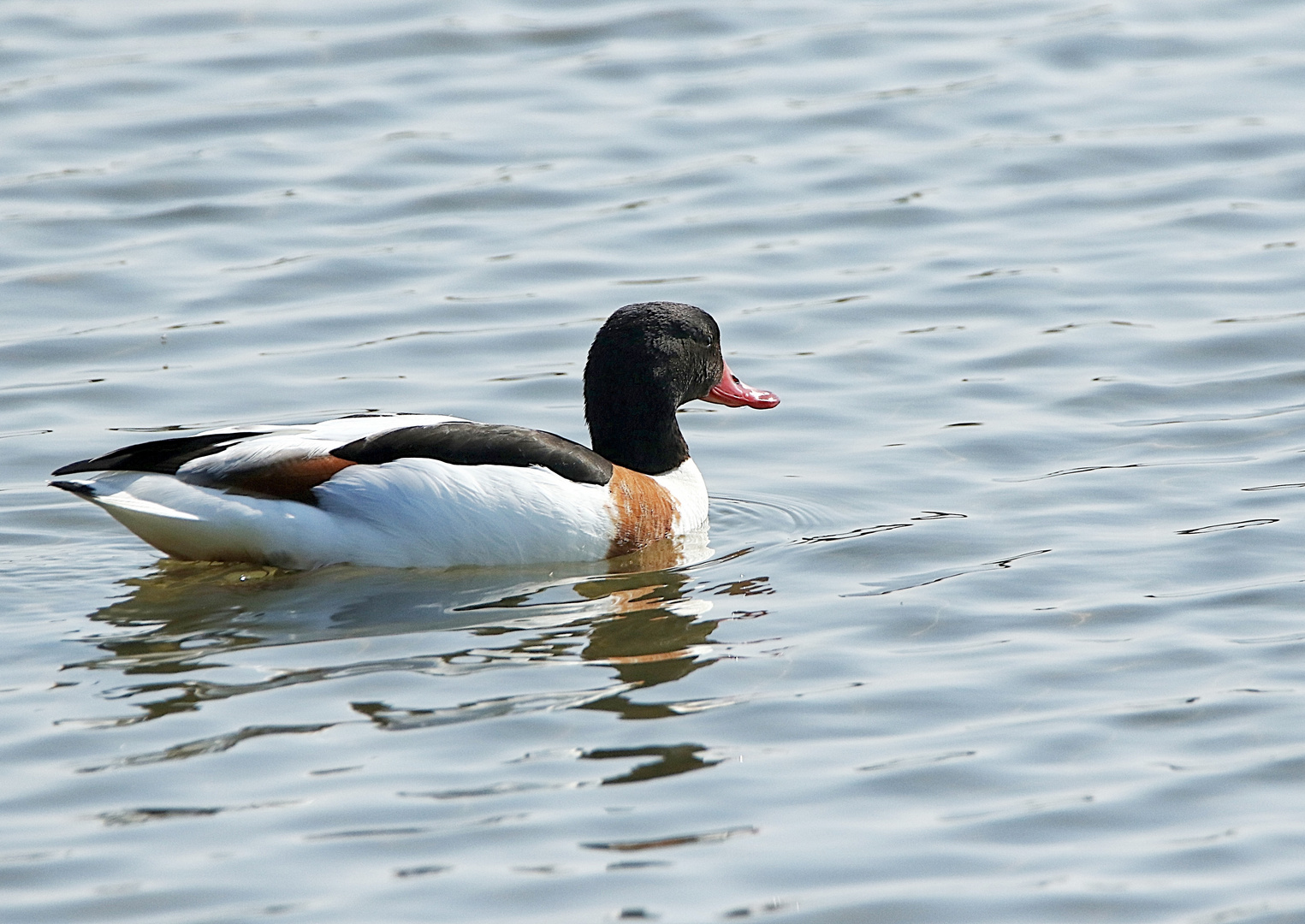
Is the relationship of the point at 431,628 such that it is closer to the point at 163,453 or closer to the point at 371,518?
the point at 371,518

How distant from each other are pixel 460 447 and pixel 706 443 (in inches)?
92.2

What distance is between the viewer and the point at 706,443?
10.4 meters

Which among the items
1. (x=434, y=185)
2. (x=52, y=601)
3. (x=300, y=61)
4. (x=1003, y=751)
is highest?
(x=300, y=61)

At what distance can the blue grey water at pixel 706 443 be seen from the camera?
5898 mm

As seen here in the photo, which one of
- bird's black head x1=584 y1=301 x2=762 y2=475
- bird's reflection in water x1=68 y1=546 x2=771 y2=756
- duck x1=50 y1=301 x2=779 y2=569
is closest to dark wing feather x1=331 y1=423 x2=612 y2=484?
duck x1=50 y1=301 x2=779 y2=569

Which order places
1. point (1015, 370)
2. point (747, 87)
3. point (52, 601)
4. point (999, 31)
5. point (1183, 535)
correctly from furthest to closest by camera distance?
1. point (999, 31)
2. point (747, 87)
3. point (1015, 370)
4. point (1183, 535)
5. point (52, 601)

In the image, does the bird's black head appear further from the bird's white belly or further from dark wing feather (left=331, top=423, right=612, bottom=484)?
the bird's white belly

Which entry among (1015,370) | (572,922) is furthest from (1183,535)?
(572,922)

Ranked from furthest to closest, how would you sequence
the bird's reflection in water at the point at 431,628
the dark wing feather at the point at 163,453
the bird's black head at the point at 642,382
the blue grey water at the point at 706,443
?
1. the bird's black head at the point at 642,382
2. the dark wing feather at the point at 163,453
3. the bird's reflection in water at the point at 431,628
4. the blue grey water at the point at 706,443

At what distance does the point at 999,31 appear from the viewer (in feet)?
54.6

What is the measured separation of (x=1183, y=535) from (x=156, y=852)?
4753 mm

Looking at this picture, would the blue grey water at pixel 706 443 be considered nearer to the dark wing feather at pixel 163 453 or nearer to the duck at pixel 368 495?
the duck at pixel 368 495

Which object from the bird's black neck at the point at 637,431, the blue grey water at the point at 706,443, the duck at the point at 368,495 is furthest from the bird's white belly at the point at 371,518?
the bird's black neck at the point at 637,431

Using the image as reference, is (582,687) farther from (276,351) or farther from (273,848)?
(276,351)
